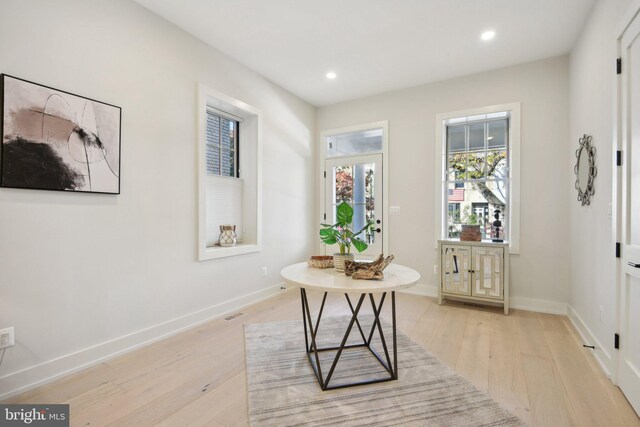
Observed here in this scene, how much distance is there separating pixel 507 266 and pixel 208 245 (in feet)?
11.0

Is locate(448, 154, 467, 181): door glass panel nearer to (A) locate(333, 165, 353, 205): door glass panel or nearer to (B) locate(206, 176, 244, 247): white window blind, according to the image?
(A) locate(333, 165, 353, 205): door glass panel

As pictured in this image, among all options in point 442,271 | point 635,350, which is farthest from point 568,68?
point 635,350

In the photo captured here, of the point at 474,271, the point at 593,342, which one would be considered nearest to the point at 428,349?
the point at 593,342

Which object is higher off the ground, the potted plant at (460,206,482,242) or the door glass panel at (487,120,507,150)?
the door glass panel at (487,120,507,150)

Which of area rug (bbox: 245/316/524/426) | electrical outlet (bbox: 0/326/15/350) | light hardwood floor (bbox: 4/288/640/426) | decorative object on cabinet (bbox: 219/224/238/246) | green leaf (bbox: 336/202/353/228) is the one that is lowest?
light hardwood floor (bbox: 4/288/640/426)

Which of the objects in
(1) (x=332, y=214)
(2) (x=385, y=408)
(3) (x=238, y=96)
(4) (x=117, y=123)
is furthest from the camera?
(1) (x=332, y=214)

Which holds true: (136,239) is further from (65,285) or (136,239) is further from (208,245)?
(208,245)

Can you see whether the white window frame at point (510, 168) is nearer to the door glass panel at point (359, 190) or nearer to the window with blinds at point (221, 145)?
the door glass panel at point (359, 190)

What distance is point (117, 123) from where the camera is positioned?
2342 millimetres

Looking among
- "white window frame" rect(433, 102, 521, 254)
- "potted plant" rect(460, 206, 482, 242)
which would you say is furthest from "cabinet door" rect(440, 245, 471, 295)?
"white window frame" rect(433, 102, 521, 254)

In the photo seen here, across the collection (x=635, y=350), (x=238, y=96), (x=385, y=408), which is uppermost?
(x=238, y=96)

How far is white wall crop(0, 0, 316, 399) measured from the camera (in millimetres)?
1883

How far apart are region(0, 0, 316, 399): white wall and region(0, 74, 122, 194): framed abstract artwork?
8 centimetres

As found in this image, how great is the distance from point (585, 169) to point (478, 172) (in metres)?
1.27
